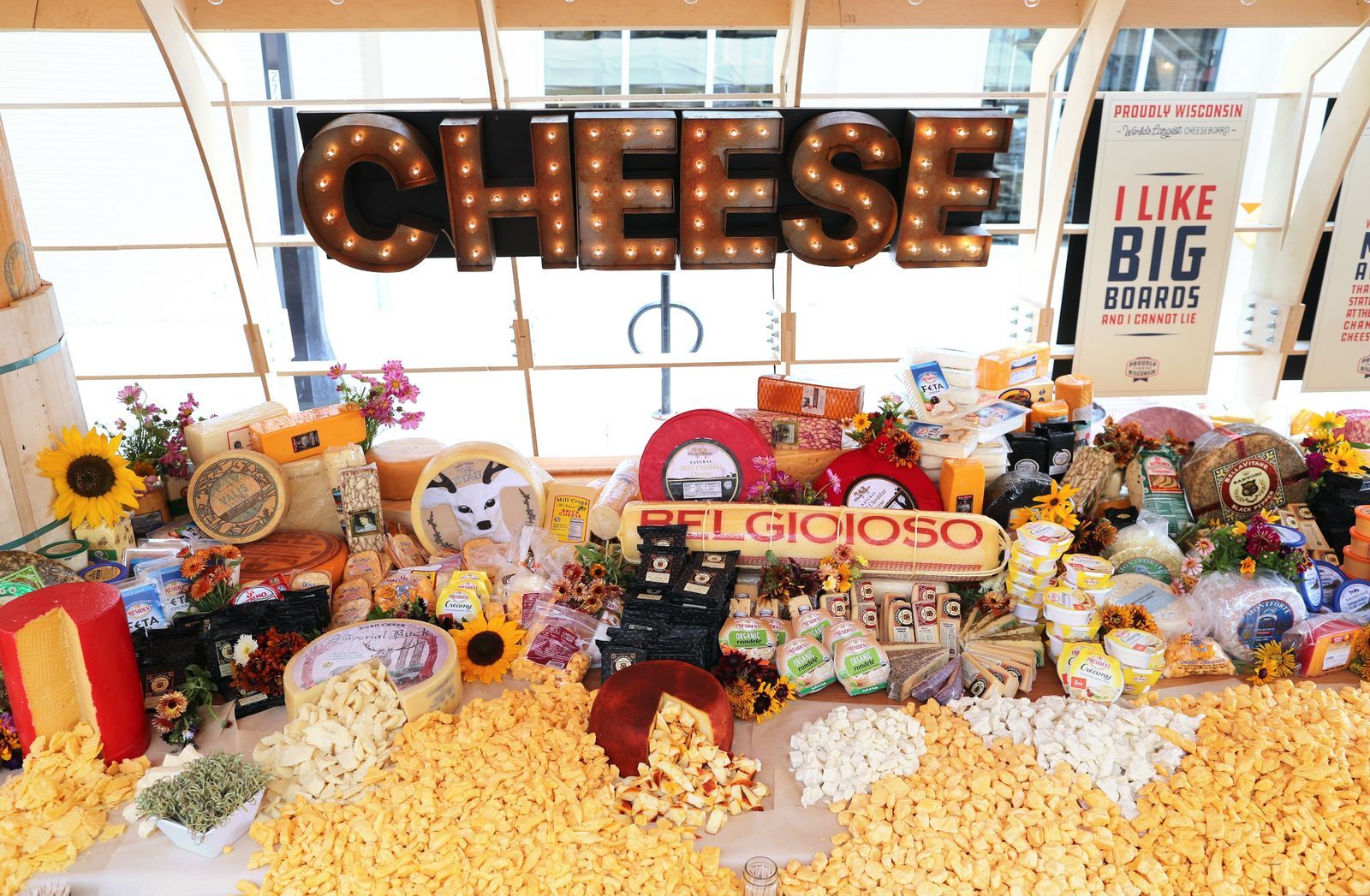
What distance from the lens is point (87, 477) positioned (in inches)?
130

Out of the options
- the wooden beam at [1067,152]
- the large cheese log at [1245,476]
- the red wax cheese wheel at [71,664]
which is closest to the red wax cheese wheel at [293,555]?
the red wax cheese wheel at [71,664]

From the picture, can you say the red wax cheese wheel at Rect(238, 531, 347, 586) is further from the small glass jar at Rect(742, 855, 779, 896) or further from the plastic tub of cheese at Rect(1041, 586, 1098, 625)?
the plastic tub of cheese at Rect(1041, 586, 1098, 625)

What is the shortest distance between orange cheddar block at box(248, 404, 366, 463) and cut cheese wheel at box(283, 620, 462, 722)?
0.97 meters

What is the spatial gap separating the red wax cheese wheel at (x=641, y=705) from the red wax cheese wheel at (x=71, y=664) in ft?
4.50

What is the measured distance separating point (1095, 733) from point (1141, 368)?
445 centimetres

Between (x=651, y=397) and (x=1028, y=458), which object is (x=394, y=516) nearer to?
(x=1028, y=458)

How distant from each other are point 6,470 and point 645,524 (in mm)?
2153

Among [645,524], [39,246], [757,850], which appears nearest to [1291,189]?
[645,524]

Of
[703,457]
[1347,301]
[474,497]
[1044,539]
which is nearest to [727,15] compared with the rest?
[703,457]

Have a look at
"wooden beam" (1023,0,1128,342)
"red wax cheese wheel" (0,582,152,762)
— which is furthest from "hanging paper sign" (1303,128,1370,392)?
"red wax cheese wheel" (0,582,152,762)

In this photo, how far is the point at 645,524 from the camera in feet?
11.3

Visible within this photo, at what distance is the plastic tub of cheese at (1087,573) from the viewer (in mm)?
3043

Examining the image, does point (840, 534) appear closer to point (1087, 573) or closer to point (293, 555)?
point (1087, 573)

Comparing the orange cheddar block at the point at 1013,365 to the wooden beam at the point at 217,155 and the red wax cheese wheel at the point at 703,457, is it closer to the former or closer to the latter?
the red wax cheese wheel at the point at 703,457
